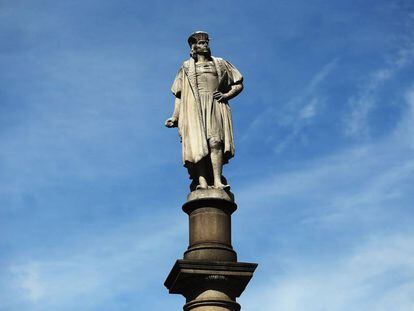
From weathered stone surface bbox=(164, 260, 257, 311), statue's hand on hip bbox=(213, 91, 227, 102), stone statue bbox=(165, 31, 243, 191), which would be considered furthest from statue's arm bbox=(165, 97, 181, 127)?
weathered stone surface bbox=(164, 260, 257, 311)

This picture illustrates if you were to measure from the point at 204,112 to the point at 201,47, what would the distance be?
149 cm

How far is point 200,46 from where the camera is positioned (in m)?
16.6

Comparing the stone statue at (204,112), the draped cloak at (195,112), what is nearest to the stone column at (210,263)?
the stone statue at (204,112)

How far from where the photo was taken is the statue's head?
16578 millimetres

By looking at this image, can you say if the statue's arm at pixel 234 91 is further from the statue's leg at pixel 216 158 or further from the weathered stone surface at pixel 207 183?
the statue's leg at pixel 216 158

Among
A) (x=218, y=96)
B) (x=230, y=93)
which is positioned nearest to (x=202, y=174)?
(x=218, y=96)

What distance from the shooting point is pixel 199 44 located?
1661 centimetres

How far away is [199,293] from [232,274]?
0.66 metres

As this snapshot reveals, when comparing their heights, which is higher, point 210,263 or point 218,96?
point 218,96

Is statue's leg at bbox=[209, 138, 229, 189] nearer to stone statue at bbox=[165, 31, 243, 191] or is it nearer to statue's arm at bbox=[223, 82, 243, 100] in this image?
stone statue at bbox=[165, 31, 243, 191]

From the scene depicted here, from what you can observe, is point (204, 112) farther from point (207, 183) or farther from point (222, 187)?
point (222, 187)

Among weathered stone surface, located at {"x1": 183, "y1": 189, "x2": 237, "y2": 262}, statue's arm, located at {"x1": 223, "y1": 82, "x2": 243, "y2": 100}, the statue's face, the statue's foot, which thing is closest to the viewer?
weathered stone surface, located at {"x1": 183, "y1": 189, "x2": 237, "y2": 262}

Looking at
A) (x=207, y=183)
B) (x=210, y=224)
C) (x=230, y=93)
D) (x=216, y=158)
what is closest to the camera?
(x=210, y=224)

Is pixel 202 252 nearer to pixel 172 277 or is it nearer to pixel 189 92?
pixel 172 277
